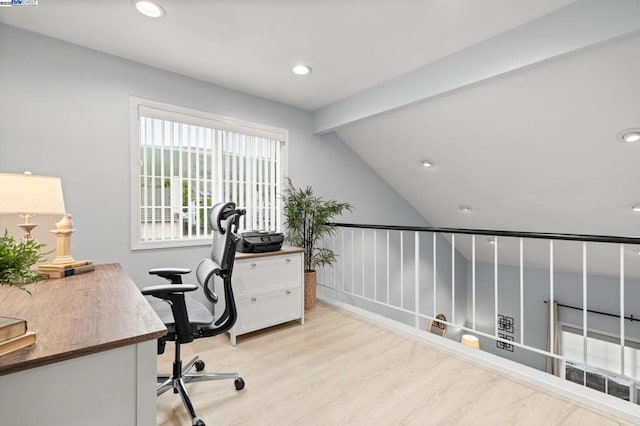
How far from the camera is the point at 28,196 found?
63.7 inches

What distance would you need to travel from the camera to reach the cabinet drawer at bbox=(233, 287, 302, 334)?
2607 millimetres

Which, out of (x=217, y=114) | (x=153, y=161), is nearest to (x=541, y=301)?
(x=217, y=114)

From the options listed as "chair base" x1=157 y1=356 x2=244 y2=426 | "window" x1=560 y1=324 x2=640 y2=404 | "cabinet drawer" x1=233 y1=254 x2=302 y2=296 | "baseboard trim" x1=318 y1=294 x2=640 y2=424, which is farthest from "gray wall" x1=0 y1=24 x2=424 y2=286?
"window" x1=560 y1=324 x2=640 y2=404

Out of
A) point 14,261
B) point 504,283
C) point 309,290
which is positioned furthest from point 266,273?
point 504,283

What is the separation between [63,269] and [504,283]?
21.7ft

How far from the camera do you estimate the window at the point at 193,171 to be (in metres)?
2.74

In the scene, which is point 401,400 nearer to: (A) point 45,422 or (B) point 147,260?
(A) point 45,422

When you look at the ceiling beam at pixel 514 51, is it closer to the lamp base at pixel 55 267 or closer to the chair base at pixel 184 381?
the chair base at pixel 184 381

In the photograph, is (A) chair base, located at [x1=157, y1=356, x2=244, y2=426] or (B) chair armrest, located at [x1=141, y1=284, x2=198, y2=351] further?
(A) chair base, located at [x1=157, y1=356, x2=244, y2=426]

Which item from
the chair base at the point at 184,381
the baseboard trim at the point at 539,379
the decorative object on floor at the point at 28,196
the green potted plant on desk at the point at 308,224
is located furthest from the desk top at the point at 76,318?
the baseboard trim at the point at 539,379

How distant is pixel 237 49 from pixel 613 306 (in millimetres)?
6468

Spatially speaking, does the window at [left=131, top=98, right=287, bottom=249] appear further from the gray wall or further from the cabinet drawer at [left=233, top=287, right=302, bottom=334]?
the cabinet drawer at [left=233, top=287, right=302, bottom=334]

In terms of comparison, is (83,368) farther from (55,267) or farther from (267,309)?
(267,309)

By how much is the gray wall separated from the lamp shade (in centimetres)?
65
